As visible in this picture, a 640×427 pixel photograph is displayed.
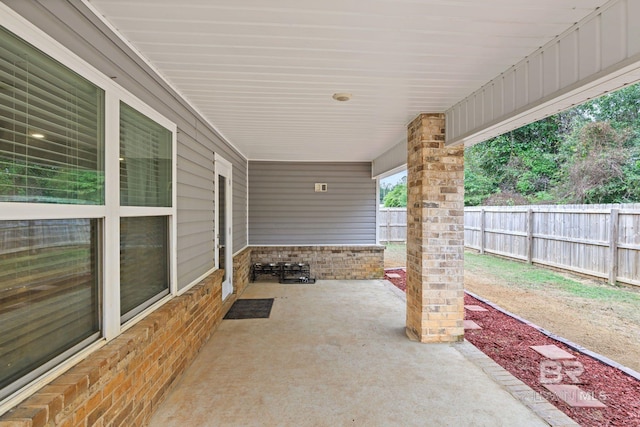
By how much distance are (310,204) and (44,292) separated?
5.72 meters

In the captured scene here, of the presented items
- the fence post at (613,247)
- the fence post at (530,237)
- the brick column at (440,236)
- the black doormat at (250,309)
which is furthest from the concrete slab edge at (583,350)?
the fence post at (530,237)

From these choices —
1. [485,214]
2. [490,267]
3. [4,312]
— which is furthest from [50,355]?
[485,214]

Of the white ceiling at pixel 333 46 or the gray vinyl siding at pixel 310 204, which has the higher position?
the white ceiling at pixel 333 46

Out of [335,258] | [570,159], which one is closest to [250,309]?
[335,258]

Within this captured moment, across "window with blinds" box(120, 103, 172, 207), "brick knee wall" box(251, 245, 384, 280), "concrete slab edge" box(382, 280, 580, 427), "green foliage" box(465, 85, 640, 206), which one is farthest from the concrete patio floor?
"green foliage" box(465, 85, 640, 206)

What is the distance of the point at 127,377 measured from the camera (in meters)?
1.89

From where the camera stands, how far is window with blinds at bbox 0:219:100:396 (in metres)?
1.25

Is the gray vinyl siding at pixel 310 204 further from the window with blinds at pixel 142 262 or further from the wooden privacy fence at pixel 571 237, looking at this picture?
the window with blinds at pixel 142 262

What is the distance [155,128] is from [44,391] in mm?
1843

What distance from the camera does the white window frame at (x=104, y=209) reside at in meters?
1.26

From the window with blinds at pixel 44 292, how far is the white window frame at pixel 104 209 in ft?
0.13

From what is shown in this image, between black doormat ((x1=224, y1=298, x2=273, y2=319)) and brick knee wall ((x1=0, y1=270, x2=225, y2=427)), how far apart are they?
1233mm

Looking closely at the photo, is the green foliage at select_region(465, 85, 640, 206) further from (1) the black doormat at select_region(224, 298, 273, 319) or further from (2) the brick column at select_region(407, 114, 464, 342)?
(1) the black doormat at select_region(224, 298, 273, 319)

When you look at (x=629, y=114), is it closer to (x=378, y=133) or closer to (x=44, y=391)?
(x=378, y=133)
